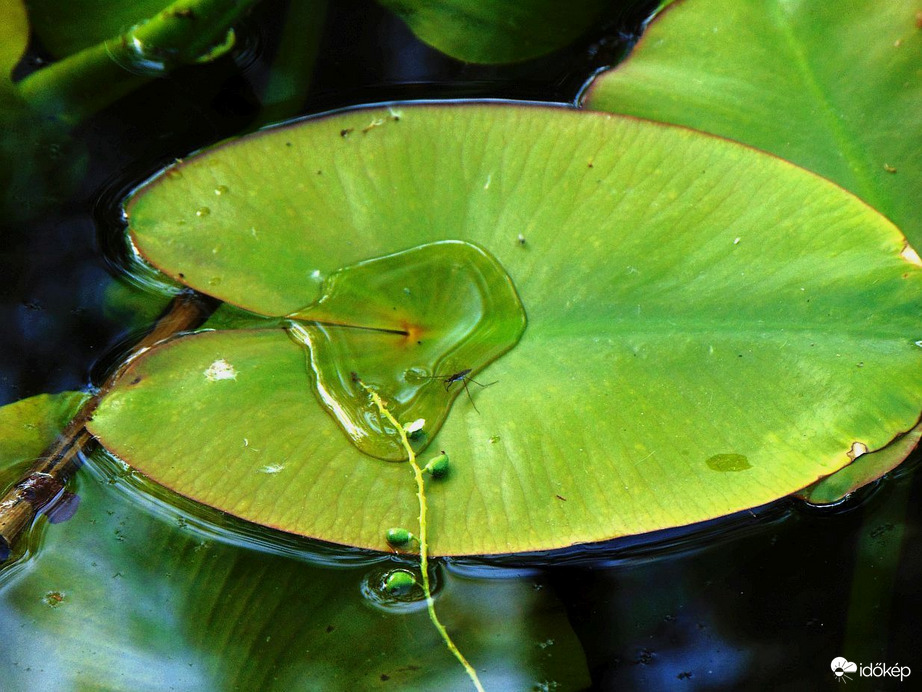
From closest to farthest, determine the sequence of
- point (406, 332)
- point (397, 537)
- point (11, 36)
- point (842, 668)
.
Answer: point (397, 537)
point (406, 332)
point (842, 668)
point (11, 36)

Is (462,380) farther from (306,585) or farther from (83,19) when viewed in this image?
(83,19)

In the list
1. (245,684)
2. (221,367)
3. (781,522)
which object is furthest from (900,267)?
(245,684)

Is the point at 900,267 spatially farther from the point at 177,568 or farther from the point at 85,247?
the point at 85,247

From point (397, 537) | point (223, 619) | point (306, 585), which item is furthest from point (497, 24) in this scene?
point (223, 619)

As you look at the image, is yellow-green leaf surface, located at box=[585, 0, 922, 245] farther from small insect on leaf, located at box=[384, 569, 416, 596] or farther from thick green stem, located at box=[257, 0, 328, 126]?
small insect on leaf, located at box=[384, 569, 416, 596]

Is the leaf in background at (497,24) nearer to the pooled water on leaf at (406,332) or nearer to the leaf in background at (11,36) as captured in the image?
the pooled water on leaf at (406,332)

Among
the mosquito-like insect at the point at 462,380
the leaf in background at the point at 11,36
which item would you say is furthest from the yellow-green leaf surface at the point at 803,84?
the leaf in background at the point at 11,36
